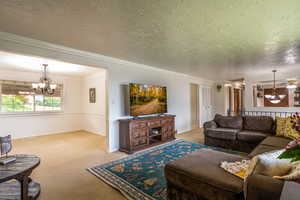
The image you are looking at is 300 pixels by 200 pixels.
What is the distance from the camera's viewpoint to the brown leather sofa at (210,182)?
102cm

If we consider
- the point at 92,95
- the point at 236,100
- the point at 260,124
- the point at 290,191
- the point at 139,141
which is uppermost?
the point at 92,95

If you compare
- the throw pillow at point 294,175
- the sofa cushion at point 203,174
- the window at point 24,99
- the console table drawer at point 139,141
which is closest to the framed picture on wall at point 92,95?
the window at point 24,99

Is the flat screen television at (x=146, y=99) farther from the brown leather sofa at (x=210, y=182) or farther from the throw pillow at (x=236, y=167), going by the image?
the throw pillow at (x=236, y=167)

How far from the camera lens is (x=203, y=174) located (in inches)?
59.5

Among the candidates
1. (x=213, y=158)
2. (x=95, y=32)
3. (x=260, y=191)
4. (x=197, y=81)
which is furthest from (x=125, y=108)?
(x=197, y=81)

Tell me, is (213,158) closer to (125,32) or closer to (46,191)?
(125,32)

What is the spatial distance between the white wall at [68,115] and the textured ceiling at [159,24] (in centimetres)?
313

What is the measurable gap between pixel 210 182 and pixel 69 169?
2.53 meters

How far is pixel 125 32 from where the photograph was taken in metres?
2.18

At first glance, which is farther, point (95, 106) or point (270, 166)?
point (95, 106)

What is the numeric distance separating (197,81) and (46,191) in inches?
247

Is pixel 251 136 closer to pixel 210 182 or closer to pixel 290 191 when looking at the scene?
pixel 210 182

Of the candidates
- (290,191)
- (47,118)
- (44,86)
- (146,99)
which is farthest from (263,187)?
(47,118)

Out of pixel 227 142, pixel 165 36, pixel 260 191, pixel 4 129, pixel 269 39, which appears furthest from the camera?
pixel 4 129
